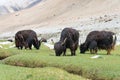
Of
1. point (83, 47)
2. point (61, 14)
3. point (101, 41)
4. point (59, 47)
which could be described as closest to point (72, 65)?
point (59, 47)

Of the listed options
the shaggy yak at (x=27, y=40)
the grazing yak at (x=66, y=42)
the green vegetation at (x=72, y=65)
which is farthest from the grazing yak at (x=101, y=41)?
the shaggy yak at (x=27, y=40)

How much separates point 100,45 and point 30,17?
9024cm

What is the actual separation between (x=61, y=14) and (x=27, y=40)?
65487 mm

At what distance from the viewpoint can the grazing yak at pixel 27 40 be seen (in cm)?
3416

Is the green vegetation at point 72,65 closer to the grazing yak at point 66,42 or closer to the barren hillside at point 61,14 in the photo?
the grazing yak at point 66,42

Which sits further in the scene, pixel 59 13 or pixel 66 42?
pixel 59 13

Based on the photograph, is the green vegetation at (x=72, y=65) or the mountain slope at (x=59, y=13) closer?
the green vegetation at (x=72, y=65)

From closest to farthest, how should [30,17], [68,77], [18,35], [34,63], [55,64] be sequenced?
1. [68,77]
2. [55,64]
3. [34,63]
4. [18,35]
5. [30,17]

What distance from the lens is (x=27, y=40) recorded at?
3422 cm

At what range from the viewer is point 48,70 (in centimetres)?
2070

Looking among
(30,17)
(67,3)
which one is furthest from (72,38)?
(30,17)

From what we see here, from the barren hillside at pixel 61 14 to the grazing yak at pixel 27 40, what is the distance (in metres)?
35.4

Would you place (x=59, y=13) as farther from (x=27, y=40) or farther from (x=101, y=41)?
(x=101, y=41)

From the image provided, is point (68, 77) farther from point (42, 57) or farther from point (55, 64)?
point (42, 57)
